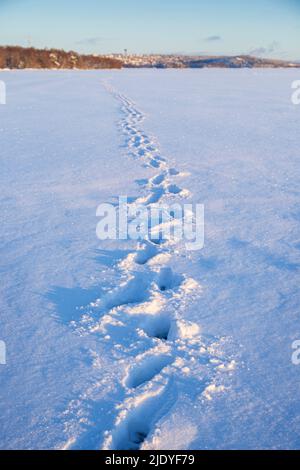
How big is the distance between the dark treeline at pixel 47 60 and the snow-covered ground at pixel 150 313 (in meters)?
29.4

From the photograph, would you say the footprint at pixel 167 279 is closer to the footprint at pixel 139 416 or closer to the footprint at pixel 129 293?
the footprint at pixel 129 293

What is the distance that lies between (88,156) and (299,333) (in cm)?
376

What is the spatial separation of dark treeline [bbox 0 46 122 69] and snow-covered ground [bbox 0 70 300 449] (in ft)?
96.3

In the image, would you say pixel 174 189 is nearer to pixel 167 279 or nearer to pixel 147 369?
pixel 167 279

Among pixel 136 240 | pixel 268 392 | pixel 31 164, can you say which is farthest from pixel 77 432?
pixel 31 164

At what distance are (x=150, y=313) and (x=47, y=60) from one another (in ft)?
114

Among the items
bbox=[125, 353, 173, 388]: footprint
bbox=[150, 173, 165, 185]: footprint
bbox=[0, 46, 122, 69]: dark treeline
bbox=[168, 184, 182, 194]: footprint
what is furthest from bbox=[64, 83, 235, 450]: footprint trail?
bbox=[0, 46, 122, 69]: dark treeline

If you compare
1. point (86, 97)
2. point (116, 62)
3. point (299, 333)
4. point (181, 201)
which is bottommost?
point (299, 333)

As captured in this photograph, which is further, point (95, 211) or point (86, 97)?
point (86, 97)

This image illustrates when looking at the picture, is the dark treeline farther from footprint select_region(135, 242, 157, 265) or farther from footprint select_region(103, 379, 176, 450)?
footprint select_region(103, 379, 176, 450)

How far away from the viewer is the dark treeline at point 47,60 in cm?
3012

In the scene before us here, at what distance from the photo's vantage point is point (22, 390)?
158 centimetres

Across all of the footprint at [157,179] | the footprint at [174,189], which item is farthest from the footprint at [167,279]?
the footprint at [157,179]
